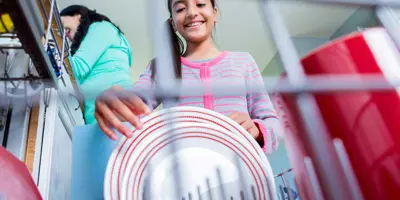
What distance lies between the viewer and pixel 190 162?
1.09ft

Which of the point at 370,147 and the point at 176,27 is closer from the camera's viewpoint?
the point at 370,147

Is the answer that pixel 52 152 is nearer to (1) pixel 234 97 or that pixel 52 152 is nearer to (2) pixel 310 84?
(1) pixel 234 97

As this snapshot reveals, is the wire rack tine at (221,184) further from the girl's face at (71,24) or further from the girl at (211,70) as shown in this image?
the girl's face at (71,24)

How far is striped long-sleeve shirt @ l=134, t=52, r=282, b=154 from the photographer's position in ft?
1.57

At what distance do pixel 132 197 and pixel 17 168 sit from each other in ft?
0.34

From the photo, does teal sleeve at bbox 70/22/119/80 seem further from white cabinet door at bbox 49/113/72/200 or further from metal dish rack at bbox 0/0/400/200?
metal dish rack at bbox 0/0/400/200

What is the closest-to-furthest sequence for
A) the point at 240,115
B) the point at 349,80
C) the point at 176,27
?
the point at 349,80
the point at 240,115
the point at 176,27

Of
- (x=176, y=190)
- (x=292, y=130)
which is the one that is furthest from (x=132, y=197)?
(x=292, y=130)

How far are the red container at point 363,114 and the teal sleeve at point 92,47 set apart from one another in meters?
0.72

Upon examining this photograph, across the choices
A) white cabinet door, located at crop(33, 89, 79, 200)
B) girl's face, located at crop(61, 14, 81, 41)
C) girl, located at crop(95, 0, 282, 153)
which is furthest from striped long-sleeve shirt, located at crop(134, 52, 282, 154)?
girl's face, located at crop(61, 14, 81, 41)

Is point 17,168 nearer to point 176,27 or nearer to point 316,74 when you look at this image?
point 316,74

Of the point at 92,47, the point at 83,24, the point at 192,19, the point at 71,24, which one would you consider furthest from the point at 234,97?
the point at 71,24

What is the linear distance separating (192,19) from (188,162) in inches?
14.1

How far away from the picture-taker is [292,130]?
0.98ft
